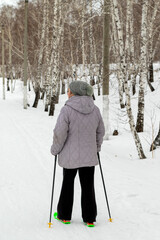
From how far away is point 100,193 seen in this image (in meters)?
5.06

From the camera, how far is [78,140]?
3547 mm

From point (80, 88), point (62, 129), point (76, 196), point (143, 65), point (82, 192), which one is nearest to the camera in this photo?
point (62, 129)

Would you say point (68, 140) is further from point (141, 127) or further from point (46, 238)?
point (141, 127)

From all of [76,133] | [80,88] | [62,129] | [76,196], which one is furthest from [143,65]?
[62,129]

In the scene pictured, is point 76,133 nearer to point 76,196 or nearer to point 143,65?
point 76,196

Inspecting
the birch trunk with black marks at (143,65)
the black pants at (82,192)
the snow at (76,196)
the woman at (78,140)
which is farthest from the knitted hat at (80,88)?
the birch trunk with black marks at (143,65)

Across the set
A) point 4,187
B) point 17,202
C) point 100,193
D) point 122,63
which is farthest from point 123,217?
point 122,63

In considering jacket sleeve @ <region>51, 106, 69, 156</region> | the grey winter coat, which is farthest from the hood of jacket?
jacket sleeve @ <region>51, 106, 69, 156</region>

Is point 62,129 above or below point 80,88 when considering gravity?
below

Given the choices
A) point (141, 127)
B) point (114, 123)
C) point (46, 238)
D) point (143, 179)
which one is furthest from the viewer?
point (114, 123)

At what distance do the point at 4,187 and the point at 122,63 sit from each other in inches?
169

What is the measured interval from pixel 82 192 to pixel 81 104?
116 centimetres

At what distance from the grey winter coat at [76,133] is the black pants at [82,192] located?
0.15 metres

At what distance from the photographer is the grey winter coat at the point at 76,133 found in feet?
11.5
